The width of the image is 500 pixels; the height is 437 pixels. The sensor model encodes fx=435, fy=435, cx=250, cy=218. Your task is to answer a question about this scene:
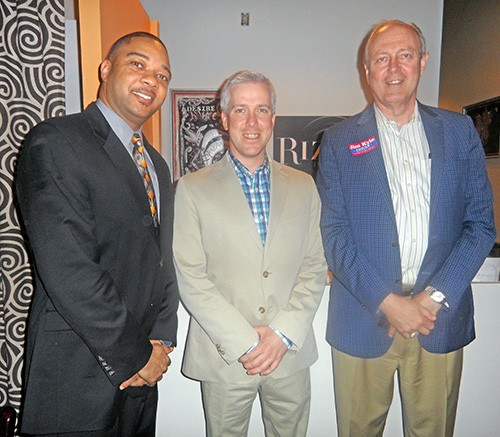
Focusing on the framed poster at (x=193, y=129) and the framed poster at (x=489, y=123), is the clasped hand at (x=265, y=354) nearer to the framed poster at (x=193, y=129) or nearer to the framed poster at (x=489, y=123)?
the framed poster at (x=489, y=123)

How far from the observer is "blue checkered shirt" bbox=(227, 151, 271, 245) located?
168cm

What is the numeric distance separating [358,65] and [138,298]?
452 centimetres

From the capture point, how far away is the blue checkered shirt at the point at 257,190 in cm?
168

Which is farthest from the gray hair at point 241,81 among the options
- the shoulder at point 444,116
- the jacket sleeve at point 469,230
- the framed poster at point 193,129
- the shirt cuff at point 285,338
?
the framed poster at point 193,129

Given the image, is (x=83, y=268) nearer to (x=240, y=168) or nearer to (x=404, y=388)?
(x=240, y=168)

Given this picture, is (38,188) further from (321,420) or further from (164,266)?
(321,420)

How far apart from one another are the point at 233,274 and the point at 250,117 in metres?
0.59

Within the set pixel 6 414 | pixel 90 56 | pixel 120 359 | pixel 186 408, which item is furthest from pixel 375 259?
pixel 90 56

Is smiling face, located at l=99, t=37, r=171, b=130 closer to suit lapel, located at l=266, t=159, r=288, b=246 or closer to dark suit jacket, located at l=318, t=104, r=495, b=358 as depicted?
suit lapel, located at l=266, t=159, r=288, b=246

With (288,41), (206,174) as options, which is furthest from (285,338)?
(288,41)

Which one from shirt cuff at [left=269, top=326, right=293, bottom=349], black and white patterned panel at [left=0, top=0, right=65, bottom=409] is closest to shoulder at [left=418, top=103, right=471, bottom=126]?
shirt cuff at [left=269, top=326, right=293, bottom=349]

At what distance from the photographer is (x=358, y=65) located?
5.11 m

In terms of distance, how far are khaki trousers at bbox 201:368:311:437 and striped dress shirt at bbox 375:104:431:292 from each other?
0.59 m

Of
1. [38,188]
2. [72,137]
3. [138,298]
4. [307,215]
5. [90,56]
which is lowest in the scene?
[138,298]
